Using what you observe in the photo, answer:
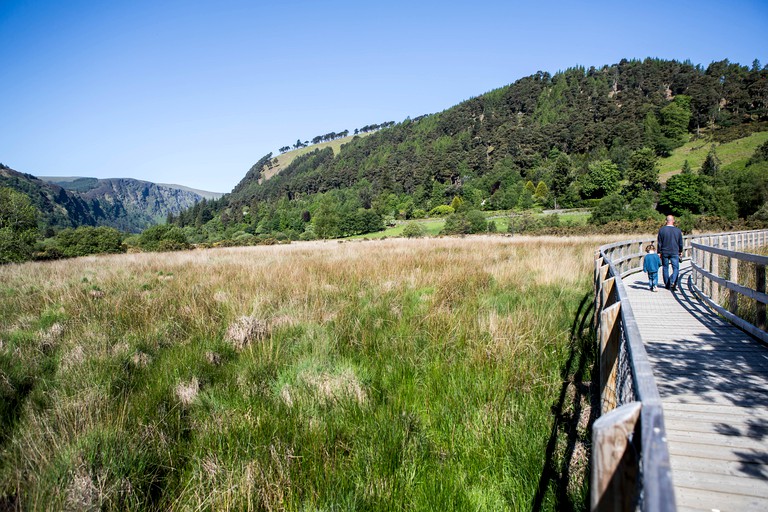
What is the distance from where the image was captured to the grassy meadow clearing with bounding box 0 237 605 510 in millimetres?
2307

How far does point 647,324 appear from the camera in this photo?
6.34 m

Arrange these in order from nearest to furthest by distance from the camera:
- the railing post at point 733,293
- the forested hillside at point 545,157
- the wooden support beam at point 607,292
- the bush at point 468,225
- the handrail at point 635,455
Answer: the handrail at point 635,455 < the wooden support beam at point 607,292 < the railing post at point 733,293 < the bush at point 468,225 < the forested hillside at point 545,157

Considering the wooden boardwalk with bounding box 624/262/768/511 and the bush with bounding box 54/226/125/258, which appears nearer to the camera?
the wooden boardwalk with bounding box 624/262/768/511

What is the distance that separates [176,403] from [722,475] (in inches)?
169

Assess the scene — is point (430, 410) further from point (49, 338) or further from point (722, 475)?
point (49, 338)

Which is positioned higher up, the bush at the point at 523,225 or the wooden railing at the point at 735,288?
the bush at the point at 523,225

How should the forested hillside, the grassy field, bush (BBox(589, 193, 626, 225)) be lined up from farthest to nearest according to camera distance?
the forested hillside → the grassy field → bush (BBox(589, 193, 626, 225))

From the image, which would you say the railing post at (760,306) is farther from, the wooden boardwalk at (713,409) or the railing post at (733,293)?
the railing post at (733,293)

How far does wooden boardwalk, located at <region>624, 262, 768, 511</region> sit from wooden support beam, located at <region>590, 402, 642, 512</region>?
68.7 inches

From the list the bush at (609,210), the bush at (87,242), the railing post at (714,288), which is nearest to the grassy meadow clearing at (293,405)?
the railing post at (714,288)

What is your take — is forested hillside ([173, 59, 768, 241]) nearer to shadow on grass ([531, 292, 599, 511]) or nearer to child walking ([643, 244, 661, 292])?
child walking ([643, 244, 661, 292])

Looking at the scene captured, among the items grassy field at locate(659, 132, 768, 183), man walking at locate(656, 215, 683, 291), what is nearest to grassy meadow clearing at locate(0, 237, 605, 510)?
man walking at locate(656, 215, 683, 291)

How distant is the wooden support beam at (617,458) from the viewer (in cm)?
109

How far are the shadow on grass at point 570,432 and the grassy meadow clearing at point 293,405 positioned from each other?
0.05 ft
